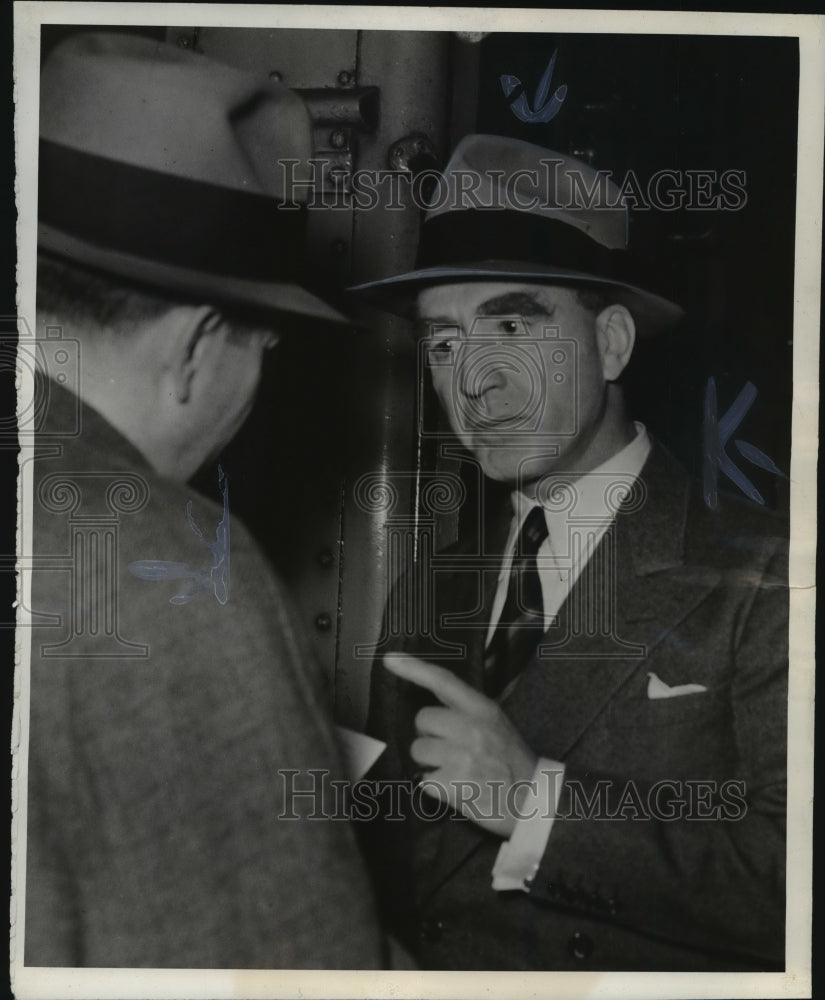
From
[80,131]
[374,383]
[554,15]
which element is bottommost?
[374,383]

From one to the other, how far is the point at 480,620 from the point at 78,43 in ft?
4.24

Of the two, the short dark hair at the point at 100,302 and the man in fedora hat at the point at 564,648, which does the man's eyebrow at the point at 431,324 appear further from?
the short dark hair at the point at 100,302

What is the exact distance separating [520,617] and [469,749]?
0.83ft

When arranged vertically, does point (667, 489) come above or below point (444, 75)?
below

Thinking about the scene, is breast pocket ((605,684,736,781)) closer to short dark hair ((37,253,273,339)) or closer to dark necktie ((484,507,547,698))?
dark necktie ((484,507,547,698))

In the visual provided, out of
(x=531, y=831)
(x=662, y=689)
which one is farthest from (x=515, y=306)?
(x=531, y=831)

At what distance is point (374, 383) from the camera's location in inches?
66.4

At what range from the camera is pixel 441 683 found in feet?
5.50

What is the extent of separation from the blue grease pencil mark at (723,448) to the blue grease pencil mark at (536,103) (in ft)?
1.85

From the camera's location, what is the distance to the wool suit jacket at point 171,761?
169cm

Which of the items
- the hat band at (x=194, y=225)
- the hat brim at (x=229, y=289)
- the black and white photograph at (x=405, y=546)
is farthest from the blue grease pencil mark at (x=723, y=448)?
the hat band at (x=194, y=225)

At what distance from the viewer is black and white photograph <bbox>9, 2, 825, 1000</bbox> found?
5.50 feet

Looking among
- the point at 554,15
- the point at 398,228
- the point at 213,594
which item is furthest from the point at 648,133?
the point at 213,594

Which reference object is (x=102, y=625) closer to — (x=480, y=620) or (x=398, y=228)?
(x=480, y=620)
